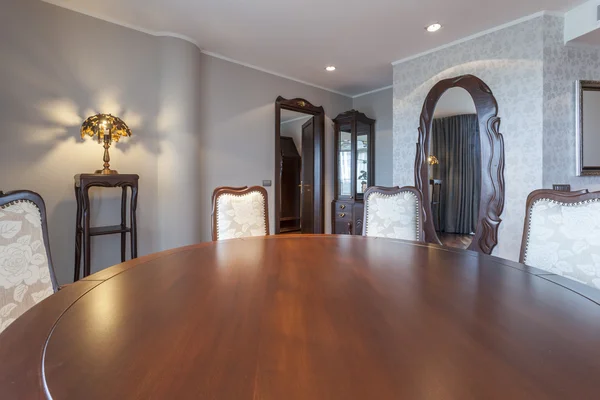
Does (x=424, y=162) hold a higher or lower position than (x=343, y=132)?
lower

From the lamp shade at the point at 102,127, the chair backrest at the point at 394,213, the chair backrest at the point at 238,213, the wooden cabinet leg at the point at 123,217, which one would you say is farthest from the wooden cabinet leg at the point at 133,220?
the chair backrest at the point at 394,213

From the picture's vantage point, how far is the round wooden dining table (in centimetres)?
43

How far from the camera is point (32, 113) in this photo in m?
2.41

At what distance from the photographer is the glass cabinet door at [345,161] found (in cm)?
455

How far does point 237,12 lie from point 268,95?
55.8 inches

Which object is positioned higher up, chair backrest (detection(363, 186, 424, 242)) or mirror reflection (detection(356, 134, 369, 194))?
mirror reflection (detection(356, 134, 369, 194))

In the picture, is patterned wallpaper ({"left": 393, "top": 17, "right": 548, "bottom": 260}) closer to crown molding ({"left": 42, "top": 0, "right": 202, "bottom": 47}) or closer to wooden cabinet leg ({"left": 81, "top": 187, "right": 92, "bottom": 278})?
crown molding ({"left": 42, "top": 0, "right": 202, "bottom": 47})

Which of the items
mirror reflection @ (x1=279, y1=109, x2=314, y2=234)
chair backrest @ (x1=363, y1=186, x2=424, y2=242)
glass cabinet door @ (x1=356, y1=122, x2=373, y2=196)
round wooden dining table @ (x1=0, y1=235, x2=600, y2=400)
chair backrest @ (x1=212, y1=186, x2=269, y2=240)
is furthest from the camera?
mirror reflection @ (x1=279, y1=109, x2=314, y2=234)

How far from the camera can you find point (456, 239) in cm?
314

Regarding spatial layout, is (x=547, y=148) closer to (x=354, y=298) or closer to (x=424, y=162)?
(x=424, y=162)

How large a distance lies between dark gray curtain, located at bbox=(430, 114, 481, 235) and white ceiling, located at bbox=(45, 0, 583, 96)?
2.88 feet

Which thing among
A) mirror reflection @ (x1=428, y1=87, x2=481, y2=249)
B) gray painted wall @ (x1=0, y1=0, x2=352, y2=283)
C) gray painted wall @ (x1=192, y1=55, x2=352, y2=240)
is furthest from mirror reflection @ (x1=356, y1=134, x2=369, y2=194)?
gray painted wall @ (x1=0, y1=0, x2=352, y2=283)

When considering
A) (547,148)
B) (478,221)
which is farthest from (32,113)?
(547,148)

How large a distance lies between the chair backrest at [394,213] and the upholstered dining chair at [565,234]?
0.58 meters
